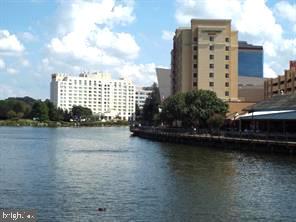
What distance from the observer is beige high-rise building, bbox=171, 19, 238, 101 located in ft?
515

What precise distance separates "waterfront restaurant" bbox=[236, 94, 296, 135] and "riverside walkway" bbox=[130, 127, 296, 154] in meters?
5.26

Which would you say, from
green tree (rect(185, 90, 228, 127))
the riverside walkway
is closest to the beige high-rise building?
the riverside walkway

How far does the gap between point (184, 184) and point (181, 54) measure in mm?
121924

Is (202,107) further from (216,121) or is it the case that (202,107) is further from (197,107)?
(216,121)

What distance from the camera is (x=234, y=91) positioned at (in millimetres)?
158000

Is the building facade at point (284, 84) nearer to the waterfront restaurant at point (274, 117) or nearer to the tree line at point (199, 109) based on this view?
the tree line at point (199, 109)

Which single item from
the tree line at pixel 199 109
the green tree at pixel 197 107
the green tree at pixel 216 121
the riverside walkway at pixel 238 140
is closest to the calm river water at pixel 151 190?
the riverside walkway at pixel 238 140

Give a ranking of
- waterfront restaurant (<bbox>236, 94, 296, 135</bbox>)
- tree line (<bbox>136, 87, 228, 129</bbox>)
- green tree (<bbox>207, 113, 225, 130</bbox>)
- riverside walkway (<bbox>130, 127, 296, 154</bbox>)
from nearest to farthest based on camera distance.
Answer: riverside walkway (<bbox>130, 127, 296, 154</bbox>)
waterfront restaurant (<bbox>236, 94, 296, 135</bbox>)
green tree (<bbox>207, 113, 225, 130</bbox>)
tree line (<bbox>136, 87, 228, 129</bbox>)

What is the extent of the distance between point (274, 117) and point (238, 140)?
9.65m

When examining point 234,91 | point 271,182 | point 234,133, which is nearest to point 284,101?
point 234,133

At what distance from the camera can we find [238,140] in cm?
8775

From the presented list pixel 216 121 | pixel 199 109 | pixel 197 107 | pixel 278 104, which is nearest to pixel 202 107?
pixel 199 109

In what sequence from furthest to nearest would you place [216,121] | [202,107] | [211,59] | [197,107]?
[211,59] < [202,107] < [197,107] < [216,121]

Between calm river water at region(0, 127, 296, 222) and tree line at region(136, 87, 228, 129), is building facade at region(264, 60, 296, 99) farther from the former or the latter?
calm river water at region(0, 127, 296, 222)
